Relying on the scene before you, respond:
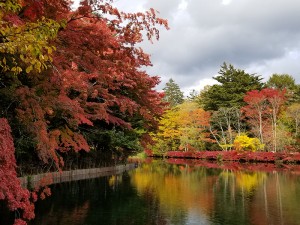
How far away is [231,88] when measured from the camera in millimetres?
39000

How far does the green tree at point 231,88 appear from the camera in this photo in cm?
3805

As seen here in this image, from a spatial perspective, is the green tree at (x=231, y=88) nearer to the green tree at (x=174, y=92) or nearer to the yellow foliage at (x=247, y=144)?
the yellow foliage at (x=247, y=144)

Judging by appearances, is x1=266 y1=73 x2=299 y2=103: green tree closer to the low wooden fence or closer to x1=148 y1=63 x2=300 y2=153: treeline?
x1=148 y1=63 x2=300 y2=153: treeline

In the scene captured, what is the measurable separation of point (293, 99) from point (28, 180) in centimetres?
3369

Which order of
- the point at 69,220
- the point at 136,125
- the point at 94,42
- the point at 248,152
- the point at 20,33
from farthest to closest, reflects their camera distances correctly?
the point at 248,152
the point at 136,125
the point at 69,220
the point at 94,42
the point at 20,33

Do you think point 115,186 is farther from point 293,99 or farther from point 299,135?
point 293,99

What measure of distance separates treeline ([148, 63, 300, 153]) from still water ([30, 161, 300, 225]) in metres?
17.1

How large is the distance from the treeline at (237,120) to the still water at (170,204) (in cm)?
1709

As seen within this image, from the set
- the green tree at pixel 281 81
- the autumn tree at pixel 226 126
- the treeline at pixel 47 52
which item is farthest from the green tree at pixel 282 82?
the treeline at pixel 47 52

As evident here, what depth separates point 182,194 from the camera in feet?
42.0

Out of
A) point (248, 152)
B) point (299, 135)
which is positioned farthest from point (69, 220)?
point (299, 135)

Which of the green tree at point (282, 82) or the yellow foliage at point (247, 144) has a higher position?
the green tree at point (282, 82)

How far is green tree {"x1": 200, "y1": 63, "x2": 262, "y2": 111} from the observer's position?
38050 mm

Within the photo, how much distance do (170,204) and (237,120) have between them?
27.0m
